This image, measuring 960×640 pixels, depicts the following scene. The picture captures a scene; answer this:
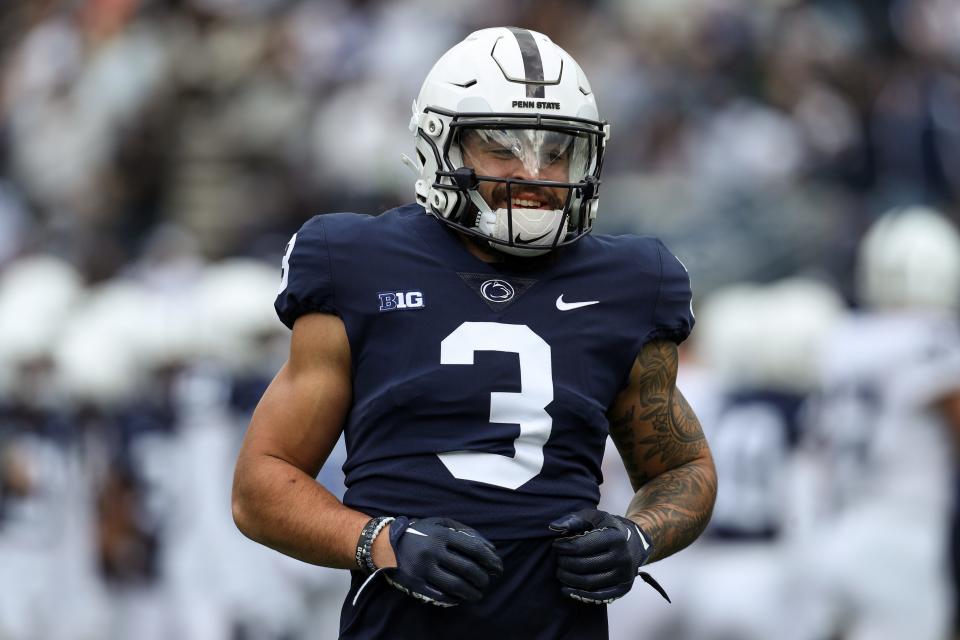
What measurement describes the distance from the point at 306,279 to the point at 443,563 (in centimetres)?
63

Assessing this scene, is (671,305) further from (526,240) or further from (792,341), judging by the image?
(792,341)

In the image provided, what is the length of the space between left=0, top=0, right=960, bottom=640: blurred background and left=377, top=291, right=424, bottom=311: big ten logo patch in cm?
396

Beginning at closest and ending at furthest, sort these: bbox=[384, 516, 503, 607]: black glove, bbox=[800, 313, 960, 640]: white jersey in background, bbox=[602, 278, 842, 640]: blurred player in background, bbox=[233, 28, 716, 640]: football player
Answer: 1. bbox=[384, 516, 503, 607]: black glove
2. bbox=[233, 28, 716, 640]: football player
3. bbox=[800, 313, 960, 640]: white jersey in background
4. bbox=[602, 278, 842, 640]: blurred player in background

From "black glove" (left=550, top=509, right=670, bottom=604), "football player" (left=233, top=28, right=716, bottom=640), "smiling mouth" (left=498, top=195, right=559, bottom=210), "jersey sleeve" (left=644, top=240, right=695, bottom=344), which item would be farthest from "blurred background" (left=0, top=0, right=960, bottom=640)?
"black glove" (left=550, top=509, right=670, bottom=604)

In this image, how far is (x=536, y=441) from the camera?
134 inches

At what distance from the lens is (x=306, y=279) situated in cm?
343

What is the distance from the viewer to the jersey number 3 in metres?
3.37

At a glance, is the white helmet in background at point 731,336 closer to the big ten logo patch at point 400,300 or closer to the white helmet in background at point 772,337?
the white helmet in background at point 772,337

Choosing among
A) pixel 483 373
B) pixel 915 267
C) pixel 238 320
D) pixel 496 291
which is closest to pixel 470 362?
pixel 483 373

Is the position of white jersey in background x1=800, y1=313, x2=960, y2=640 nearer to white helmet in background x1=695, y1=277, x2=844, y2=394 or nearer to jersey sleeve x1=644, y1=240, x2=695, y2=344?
white helmet in background x1=695, y1=277, x2=844, y2=394

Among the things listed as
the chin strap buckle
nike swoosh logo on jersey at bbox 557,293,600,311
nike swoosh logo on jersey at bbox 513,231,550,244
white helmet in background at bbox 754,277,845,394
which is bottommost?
white helmet in background at bbox 754,277,845,394

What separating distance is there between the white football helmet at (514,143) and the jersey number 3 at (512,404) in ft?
0.61

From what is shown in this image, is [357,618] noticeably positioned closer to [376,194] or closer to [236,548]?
[236,548]

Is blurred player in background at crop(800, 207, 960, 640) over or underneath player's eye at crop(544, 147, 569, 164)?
underneath
